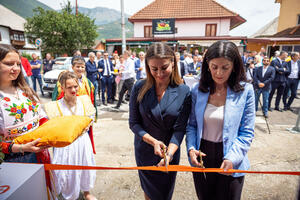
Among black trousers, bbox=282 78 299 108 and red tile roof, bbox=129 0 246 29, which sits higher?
red tile roof, bbox=129 0 246 29

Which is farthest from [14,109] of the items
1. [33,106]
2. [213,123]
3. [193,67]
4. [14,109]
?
[193,67]

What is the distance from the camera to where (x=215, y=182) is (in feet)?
5.28

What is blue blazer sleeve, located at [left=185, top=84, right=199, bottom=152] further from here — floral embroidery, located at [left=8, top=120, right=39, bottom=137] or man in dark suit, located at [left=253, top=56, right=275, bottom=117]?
man in dark suit, located at [left=253, top=56, right=275, bottom=117]

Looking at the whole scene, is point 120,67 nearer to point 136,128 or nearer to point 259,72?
point 259,72

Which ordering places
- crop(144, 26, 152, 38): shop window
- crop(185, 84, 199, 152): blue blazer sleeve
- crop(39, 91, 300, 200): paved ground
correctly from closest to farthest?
crop(185, 84, 199, 152): blue blazer sleeve < crop(39, 91, 300, 200): paved ground < crop(144, 26, 152, 38): shop window

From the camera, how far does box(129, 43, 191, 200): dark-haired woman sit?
1.53 meters

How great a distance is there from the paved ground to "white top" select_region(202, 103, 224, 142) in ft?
4.51

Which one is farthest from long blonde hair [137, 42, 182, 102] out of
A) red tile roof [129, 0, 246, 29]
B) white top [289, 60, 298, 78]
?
red tile roof [129, 0, 246, 29]

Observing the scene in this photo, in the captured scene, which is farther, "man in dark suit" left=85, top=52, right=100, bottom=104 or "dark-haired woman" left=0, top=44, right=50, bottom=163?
"man in dark suit" left=85, top=52, right=100, bottom=104

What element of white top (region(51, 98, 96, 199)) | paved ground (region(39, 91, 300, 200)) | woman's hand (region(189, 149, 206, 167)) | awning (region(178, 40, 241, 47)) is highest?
awning (region(178, 40, 241, 47))

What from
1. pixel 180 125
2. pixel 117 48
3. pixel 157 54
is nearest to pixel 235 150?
pixel 180 125

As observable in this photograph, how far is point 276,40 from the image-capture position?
62.1ft

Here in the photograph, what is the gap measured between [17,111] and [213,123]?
67.8 inches

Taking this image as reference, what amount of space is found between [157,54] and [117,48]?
26.0m
